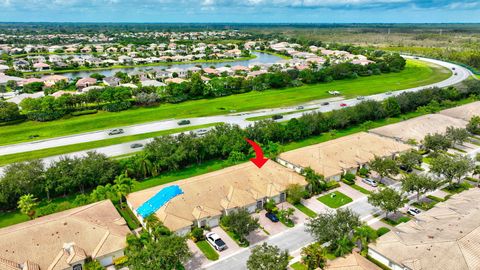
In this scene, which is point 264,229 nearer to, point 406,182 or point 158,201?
point 158,201

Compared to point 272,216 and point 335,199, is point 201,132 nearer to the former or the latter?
point 272,216

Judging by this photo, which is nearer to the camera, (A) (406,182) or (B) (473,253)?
(B) (473,253)

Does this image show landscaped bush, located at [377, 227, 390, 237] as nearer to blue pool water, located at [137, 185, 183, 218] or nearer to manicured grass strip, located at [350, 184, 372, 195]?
manicured grass strip, located at [350, 184, 372, 195]

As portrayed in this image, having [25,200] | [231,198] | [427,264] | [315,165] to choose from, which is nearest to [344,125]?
[315,165]

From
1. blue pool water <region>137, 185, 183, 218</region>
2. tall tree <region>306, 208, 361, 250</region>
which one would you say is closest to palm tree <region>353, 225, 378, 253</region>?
tall tree <region>306, 208, 361, 250</region>

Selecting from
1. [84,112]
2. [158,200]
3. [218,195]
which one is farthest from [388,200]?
[84,112]

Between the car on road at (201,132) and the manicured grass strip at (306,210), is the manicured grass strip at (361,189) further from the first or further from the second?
the car on road at (201,132)
